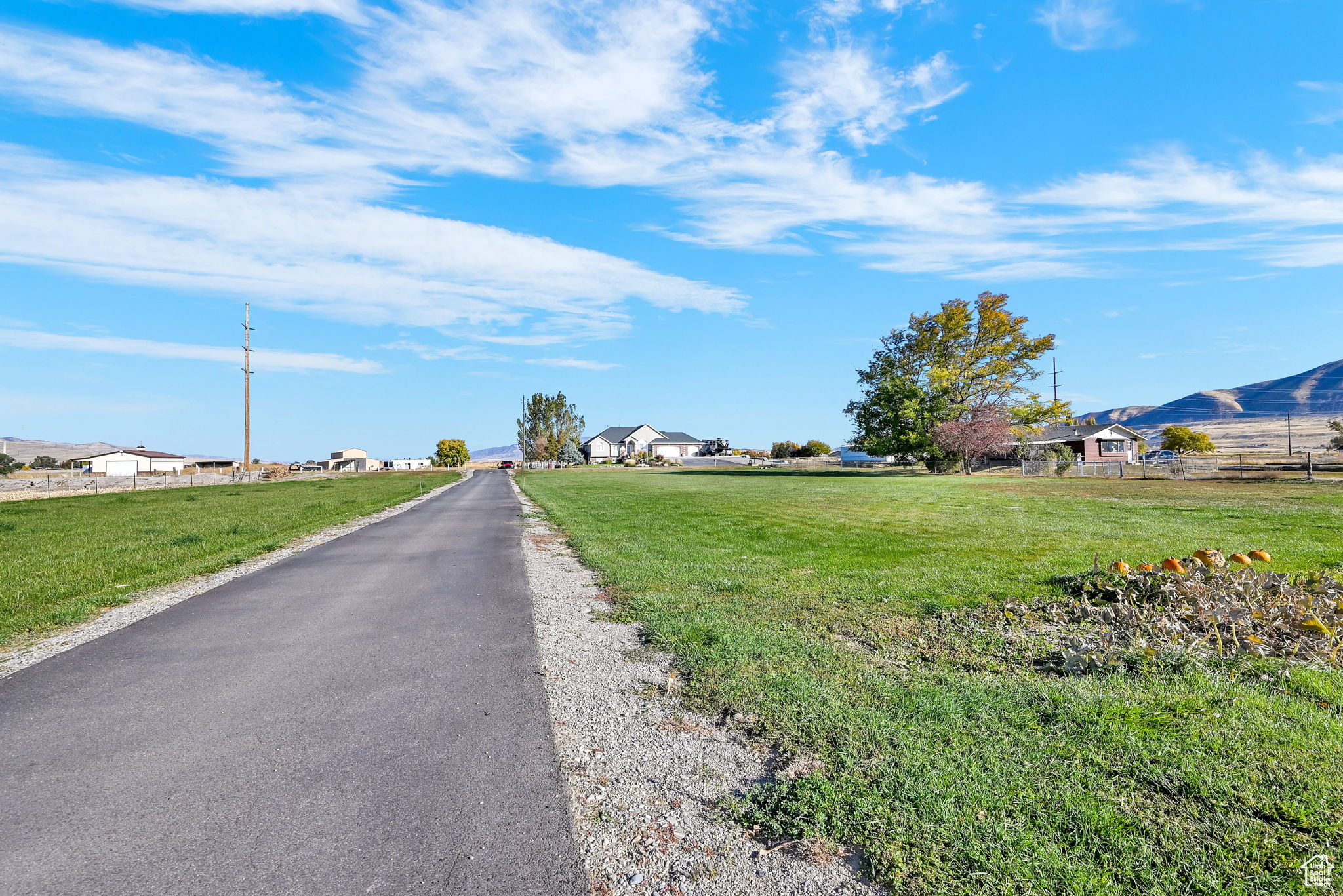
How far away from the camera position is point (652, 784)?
11.7ft

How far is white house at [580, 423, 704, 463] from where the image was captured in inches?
4887

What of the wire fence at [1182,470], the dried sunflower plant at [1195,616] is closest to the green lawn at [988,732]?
the dried sunflower plant at [1195,616]

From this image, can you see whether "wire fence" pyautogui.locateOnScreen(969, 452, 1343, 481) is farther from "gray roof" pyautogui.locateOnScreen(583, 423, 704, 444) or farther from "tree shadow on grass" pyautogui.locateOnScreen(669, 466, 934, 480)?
"gray roof" pyautogui.locateOnScreen(583, 423, 704, 444)

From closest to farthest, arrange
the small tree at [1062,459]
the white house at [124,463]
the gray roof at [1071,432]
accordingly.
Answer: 1. the small tree at [1062,459]
2. the gray roof at [1071,432]
3. the white house at [124,463]

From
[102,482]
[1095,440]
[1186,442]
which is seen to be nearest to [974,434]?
[1095,440]

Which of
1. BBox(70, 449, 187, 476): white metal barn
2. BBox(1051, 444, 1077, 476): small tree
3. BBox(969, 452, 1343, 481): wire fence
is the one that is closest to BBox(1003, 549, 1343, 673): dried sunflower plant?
BBox(969, 452, 1343, 481): wire fence

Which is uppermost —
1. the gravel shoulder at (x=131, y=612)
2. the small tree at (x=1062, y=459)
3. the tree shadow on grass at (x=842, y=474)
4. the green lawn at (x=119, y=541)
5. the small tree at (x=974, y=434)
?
the small tree at (x=974, y=434)

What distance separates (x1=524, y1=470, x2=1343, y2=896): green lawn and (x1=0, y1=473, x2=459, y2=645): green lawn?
7.47 m

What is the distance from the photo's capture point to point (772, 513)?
59.7ft

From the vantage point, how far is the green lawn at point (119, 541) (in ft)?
27.7

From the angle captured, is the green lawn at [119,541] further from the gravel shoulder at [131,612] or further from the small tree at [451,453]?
the small tree at [451,453]

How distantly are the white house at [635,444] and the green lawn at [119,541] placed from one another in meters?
93.4

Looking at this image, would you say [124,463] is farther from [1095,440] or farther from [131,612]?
[1095,440]

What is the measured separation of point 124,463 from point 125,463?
128mm
